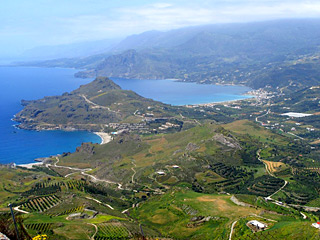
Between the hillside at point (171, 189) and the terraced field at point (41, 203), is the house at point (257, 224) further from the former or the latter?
the terraced field at point (41, 203)

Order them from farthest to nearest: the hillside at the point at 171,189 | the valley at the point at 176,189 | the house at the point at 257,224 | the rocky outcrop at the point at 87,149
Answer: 1. the rocky outcrop at the point at 87,149
2. the hillside at the point at 171,189
3. the valley at the point at 176,189
4. the house at the point at 257,224

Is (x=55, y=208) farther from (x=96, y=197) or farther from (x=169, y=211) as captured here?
(x=169, y=211)

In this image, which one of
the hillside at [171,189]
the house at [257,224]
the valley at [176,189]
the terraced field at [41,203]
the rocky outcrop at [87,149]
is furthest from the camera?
the rocky outcrop at [87,149]

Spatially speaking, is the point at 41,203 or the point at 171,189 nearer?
the point at 41,203

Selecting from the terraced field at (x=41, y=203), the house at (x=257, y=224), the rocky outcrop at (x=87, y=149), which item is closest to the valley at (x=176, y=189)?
the terraced field at (x=41, y=203)

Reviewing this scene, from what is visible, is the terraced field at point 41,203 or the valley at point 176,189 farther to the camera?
the terraced field at point 41,203

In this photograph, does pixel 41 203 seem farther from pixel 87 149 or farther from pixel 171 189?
pixel 87 149

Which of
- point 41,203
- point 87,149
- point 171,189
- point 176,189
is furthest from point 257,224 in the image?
point 87,149

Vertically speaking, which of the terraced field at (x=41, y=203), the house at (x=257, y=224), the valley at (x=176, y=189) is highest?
the house at (x=257, y=224)

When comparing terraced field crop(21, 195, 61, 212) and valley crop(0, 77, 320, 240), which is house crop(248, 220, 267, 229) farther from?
terraced field crop(21, 195, 61, 212)

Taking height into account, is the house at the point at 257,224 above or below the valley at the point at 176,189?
above

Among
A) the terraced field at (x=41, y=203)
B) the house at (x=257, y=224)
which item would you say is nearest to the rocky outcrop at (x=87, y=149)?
the terraced field at (x=41, y=203)
